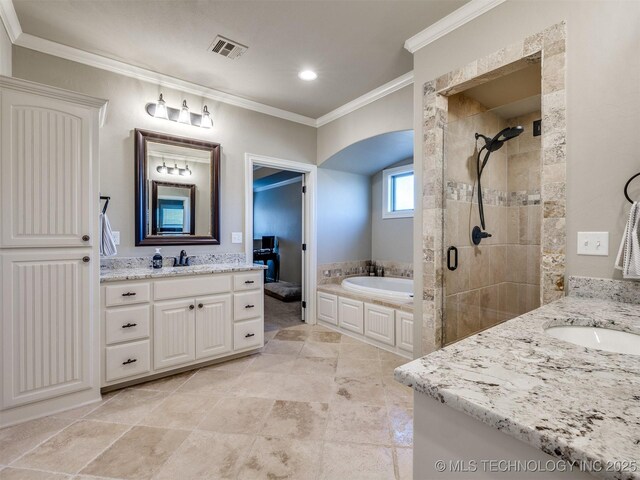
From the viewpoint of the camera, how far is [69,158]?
6.59ft

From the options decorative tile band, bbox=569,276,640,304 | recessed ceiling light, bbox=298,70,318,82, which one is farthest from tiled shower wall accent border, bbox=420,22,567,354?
recessed ceiling light, bbox=298,70,318,82

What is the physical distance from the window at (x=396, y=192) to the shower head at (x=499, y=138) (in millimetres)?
1758

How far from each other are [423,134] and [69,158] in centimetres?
245

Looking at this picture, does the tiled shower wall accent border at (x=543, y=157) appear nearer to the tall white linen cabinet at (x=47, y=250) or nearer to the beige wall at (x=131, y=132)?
the beige wall at (x=131, y=132)

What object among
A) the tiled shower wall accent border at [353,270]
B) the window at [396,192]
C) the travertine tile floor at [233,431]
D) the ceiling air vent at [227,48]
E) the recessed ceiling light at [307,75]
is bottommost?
the travertine tile floor at [233,431]

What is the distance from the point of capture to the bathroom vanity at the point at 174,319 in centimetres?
224

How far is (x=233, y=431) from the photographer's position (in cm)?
182

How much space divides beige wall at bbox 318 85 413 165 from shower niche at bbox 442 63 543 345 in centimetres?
59

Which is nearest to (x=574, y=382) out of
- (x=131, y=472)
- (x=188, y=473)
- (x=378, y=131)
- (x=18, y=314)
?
(x=188, y=473)

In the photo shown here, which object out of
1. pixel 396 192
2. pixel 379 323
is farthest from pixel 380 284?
pixel 396 192

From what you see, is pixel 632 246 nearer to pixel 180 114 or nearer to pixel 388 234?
pixel 388 234

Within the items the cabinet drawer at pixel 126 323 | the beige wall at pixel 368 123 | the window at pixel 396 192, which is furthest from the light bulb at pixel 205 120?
the window at pixel 396 192

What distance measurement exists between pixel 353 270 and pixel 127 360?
9.56 feet

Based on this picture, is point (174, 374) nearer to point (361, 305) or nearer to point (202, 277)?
point (202, 277)
